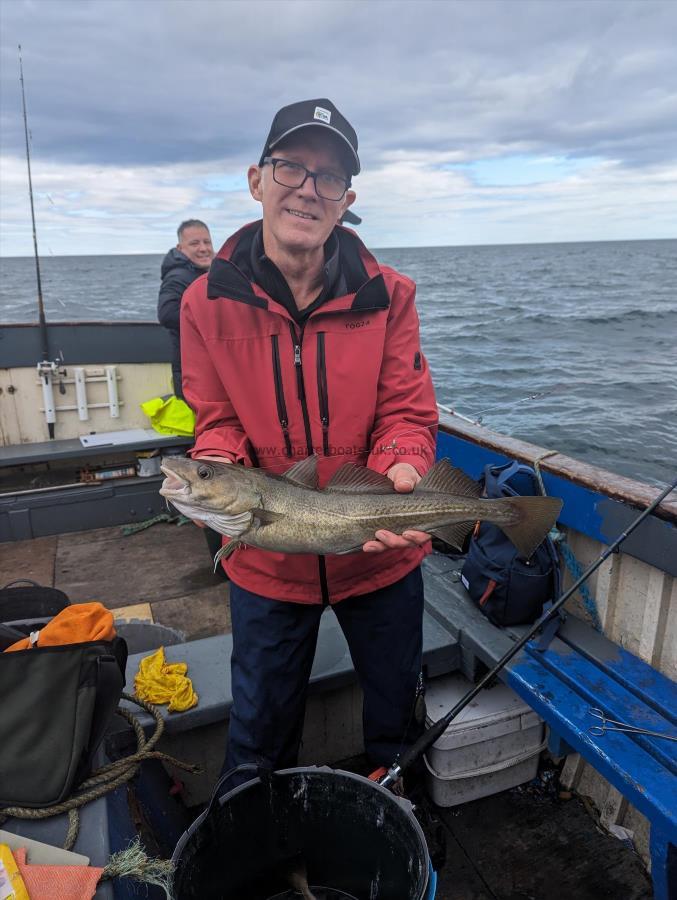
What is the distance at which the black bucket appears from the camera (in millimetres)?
2428

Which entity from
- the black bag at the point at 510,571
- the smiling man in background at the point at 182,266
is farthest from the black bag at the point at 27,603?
the smiling man in background at the point at 182,266

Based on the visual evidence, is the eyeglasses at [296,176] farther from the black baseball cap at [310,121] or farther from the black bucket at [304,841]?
the black bucket at [304,841]

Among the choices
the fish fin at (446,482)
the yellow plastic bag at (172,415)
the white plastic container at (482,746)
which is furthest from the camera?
the yellow plastic bag at (172,415)

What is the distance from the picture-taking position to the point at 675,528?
10.4 feet

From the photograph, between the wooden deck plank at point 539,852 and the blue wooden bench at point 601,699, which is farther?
the wooden deck plank at point 539,852

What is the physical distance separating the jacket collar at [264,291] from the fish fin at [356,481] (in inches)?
28.1

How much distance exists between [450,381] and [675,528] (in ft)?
56.9

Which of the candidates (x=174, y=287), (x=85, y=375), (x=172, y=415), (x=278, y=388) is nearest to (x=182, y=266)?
(x=174, y=287)

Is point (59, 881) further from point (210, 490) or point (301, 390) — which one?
point (301, 390)

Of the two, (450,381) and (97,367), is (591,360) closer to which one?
(450,381)

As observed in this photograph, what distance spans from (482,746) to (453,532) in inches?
62.9

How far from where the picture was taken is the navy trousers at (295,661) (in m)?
2.89

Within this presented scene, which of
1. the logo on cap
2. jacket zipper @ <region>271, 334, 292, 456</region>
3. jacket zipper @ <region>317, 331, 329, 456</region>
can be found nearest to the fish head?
jacket zipper @ <region>271, 334, 292, 456</region>

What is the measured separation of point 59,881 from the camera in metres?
1.94
